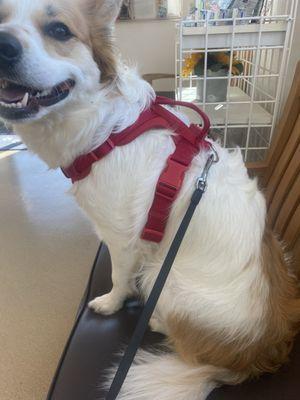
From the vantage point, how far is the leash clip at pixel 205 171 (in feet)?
2.33

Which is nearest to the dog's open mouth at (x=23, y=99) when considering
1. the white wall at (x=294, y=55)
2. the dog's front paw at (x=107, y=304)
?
the dog's front paw at (x=107, y=304)

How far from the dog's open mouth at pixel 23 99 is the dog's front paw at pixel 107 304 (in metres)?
0.51

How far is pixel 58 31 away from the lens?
2.40 ft

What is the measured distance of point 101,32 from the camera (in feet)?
2.61

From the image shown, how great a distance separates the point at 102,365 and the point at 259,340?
34 centimetres

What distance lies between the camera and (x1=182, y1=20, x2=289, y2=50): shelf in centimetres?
117

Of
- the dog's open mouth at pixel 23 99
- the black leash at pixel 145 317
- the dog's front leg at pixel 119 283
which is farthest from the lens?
the dog's front leg at pixel 119 283

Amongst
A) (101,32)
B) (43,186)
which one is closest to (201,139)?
(101,32)

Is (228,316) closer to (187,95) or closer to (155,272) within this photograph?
(155,272)

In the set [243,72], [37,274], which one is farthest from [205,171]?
[37,274]

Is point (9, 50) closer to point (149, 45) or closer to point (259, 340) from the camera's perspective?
point (259, 340)

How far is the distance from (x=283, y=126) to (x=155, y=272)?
60 centimetres

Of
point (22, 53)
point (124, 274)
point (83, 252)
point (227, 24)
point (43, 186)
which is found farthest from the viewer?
point (43, 186)

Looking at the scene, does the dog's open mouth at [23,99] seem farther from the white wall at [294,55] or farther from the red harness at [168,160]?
the white wall at [294,55]
